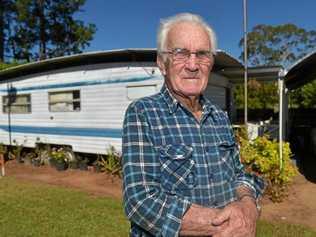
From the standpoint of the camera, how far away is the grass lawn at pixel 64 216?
6.44 meters

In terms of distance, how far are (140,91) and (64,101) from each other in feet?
10.9

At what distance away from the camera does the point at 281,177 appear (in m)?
8.34

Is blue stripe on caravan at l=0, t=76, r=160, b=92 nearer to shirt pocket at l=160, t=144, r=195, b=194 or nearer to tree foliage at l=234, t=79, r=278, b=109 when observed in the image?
shirt pocket at l=160, t=144, r=195, b=194

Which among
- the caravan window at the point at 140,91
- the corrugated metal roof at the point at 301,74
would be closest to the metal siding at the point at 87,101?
the caravan window at the point at 140,91

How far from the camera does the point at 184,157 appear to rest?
1.75m

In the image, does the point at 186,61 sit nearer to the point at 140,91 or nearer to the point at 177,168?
the point at 177,168

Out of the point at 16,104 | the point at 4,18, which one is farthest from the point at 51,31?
the point at 16,104

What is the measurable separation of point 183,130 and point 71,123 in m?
11.4

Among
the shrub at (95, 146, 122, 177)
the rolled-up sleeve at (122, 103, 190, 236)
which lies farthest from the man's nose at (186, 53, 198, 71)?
the shrub at (95, 146, 122, 177)

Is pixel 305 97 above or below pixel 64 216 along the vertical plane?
above

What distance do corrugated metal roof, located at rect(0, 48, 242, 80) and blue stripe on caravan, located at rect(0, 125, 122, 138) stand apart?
6.64 feet

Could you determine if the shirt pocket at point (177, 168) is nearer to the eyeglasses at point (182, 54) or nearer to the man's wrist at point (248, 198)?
the man's wrist at point (248, 198)

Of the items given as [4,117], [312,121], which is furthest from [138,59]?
[312,121]

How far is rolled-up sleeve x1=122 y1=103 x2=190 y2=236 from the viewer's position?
63.5 inches
